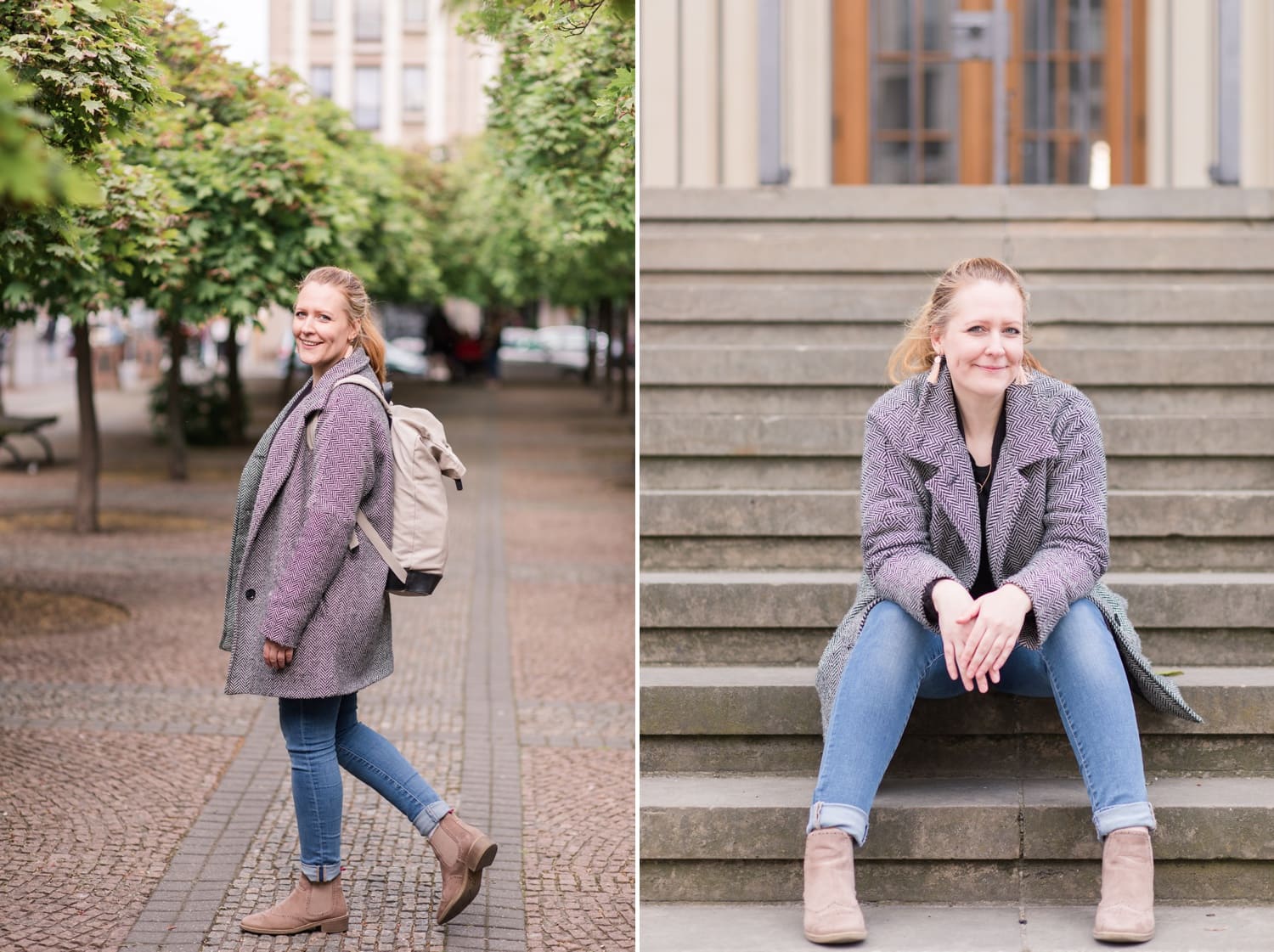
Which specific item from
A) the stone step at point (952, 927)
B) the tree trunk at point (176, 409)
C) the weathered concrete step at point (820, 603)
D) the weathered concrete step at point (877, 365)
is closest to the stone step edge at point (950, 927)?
the stone step at point (952, 927)

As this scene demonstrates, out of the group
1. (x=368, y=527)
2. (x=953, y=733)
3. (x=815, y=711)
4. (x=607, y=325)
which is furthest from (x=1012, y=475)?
(x=607, y=325)

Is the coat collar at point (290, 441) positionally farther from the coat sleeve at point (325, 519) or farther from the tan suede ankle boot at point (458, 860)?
the tan suede ankle boot at point (458, 860)

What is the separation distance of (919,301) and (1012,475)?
2871mm

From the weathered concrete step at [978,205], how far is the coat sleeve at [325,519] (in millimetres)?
3669

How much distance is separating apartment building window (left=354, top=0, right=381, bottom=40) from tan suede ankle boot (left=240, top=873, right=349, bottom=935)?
133 ft

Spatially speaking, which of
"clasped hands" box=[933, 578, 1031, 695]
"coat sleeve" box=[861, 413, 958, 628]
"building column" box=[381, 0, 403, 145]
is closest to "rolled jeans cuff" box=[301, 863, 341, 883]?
"coat sleeve" box=[861, 413, 958, 628]

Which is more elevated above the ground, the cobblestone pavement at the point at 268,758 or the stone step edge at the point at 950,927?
the stone step edge at the point at 950,927

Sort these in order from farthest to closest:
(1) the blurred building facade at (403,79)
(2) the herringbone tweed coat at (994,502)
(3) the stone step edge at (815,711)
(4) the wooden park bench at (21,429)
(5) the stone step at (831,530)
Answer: (1) the blurred building facade at (403,79)
(4) the wooden park bench at (21,429)
(5) the stone step at (831,530)
(3) the stone step edge at (815,711)
(2) the herringbone tweed coat at (994,502)

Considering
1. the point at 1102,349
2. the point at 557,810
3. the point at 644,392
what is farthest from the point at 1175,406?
the point at 557,810

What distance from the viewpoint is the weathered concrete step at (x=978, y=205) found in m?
7.32

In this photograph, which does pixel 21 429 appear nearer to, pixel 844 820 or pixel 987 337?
pixel 987 337

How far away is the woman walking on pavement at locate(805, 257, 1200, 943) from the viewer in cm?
358

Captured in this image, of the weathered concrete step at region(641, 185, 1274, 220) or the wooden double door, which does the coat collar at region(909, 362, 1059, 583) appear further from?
the wooden double door

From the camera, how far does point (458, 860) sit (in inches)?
165
